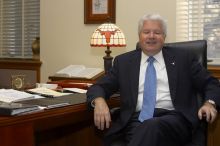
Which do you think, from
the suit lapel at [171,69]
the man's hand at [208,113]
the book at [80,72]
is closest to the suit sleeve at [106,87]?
the suit lapel at [171,69]

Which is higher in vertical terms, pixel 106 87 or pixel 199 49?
pixel 199 49

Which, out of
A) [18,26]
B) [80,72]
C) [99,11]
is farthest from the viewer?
[18,26]

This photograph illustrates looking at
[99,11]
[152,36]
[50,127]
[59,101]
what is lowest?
[50,127]

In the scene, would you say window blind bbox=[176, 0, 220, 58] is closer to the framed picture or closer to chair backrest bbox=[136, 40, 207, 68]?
the framed picture

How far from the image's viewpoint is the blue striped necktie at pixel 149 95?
208cm

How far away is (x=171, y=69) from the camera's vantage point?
2166 mm

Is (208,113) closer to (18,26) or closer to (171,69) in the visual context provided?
(171,69)

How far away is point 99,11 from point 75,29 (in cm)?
33

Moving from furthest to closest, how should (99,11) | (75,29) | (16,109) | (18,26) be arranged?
(18,26)
(75,29)
(99,11)
(16,109)

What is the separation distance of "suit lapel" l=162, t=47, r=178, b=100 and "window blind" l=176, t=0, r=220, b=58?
869 millimetres

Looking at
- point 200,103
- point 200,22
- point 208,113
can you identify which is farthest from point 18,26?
point 208,113

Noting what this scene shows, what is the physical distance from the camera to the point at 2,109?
1.61 metres

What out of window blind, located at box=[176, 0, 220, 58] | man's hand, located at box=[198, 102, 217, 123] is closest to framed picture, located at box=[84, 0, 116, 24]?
window blind, located at box=[176, 0, 220, 58]

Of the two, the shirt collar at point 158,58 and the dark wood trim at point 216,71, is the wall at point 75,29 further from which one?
the shirt collar at point 158,58
